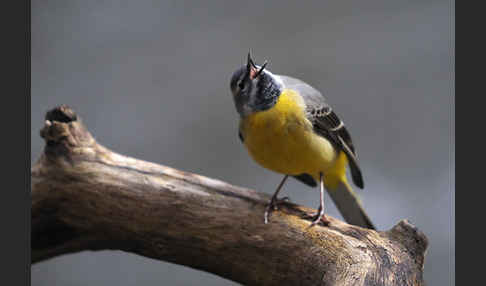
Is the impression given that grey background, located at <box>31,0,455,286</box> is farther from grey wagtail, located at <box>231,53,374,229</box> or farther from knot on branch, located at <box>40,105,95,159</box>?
knot on branch, located at <box>40,105,95,159</box>

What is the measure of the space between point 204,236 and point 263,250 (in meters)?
0.26

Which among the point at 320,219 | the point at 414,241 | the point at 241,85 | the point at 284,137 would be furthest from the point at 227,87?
the point at 414,241

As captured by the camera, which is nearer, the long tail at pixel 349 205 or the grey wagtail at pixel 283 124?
the grey wagtail at pixel 283 124

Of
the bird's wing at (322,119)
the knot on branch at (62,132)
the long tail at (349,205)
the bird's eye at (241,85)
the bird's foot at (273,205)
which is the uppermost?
the bird's eye at (241,85)

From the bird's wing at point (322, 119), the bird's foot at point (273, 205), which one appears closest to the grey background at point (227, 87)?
the bird's wing at point (322, 119)

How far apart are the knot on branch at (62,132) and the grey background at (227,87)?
79 cm

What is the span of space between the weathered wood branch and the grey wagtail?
4.2 inches

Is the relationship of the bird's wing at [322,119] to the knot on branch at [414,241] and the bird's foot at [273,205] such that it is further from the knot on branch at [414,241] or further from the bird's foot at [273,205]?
the knot on branch at [414,241]

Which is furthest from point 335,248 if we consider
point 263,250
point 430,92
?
point 430,92

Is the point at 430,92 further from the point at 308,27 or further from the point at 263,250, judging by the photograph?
the point at 263,250

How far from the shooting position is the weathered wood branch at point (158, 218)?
1993 millimetres

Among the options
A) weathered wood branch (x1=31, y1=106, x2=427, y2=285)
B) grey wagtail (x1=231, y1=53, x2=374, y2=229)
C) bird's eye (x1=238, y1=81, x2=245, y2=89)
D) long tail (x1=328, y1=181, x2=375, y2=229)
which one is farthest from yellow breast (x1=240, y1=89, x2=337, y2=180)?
long tail (x1=328, y1=181, x2=375, y2=229)

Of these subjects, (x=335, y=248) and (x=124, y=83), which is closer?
(x=335, y=248)

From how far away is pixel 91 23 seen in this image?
276cm
